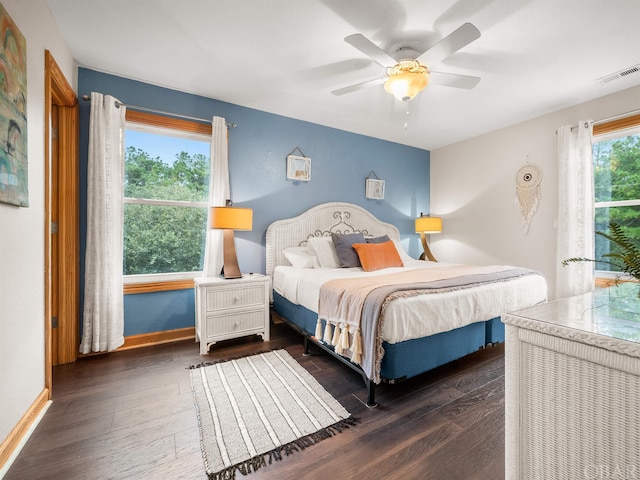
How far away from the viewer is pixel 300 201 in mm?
3760

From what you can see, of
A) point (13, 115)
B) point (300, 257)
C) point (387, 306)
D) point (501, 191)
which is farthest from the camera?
point (501, 191)

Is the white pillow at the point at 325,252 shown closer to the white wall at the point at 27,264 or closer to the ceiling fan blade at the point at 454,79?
the ceiling fan blade at the point at 454,79

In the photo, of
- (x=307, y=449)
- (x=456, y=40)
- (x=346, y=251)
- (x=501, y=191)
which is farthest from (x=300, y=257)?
(x=501, y=191)

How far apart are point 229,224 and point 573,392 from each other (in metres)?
2.54

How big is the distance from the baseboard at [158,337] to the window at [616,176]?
14.9 ft

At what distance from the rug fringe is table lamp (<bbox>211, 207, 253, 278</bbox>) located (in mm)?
1669

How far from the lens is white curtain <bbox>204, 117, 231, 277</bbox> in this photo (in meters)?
3.00

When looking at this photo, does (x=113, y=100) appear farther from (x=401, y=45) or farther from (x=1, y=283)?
(x=401, y=45)

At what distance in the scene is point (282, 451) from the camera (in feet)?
4.75

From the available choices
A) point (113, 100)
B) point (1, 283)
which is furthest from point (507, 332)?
point (113, 100)

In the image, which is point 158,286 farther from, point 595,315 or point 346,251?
point 595,315

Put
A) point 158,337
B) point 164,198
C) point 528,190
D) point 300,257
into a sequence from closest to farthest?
point 158,337 < point 164,198 < point 300,257 < point 528,190

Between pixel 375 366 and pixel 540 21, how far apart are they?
2.59 meters

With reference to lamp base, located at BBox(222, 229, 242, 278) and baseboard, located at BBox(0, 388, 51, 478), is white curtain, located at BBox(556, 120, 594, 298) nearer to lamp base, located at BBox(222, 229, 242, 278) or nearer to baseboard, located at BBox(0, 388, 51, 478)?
lamp base, located at BBox(222, 229, 242, 278)
